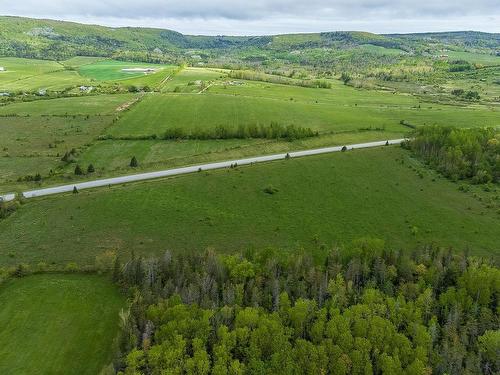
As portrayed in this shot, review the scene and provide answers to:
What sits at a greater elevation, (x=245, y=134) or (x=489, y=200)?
(x=245, y=134)

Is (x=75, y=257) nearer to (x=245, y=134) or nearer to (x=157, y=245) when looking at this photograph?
(x=157, y=245)

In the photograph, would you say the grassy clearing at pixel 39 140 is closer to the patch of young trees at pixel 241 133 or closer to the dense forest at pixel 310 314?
the patch of young trees at pixel 241 133

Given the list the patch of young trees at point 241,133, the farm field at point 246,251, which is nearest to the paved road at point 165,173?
the farm field at point 246,251

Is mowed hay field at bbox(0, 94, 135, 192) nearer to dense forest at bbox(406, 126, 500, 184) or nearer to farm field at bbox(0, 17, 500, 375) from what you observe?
farm field at bbox(0, 17, 500, 375)

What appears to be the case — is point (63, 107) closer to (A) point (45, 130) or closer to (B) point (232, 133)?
(A) point (45, 130)

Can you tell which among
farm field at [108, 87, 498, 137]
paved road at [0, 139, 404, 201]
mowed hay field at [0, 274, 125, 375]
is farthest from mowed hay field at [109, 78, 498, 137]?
mowed hay field at [0, 274, 125, 375]

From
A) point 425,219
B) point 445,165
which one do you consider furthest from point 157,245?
point 445,165
